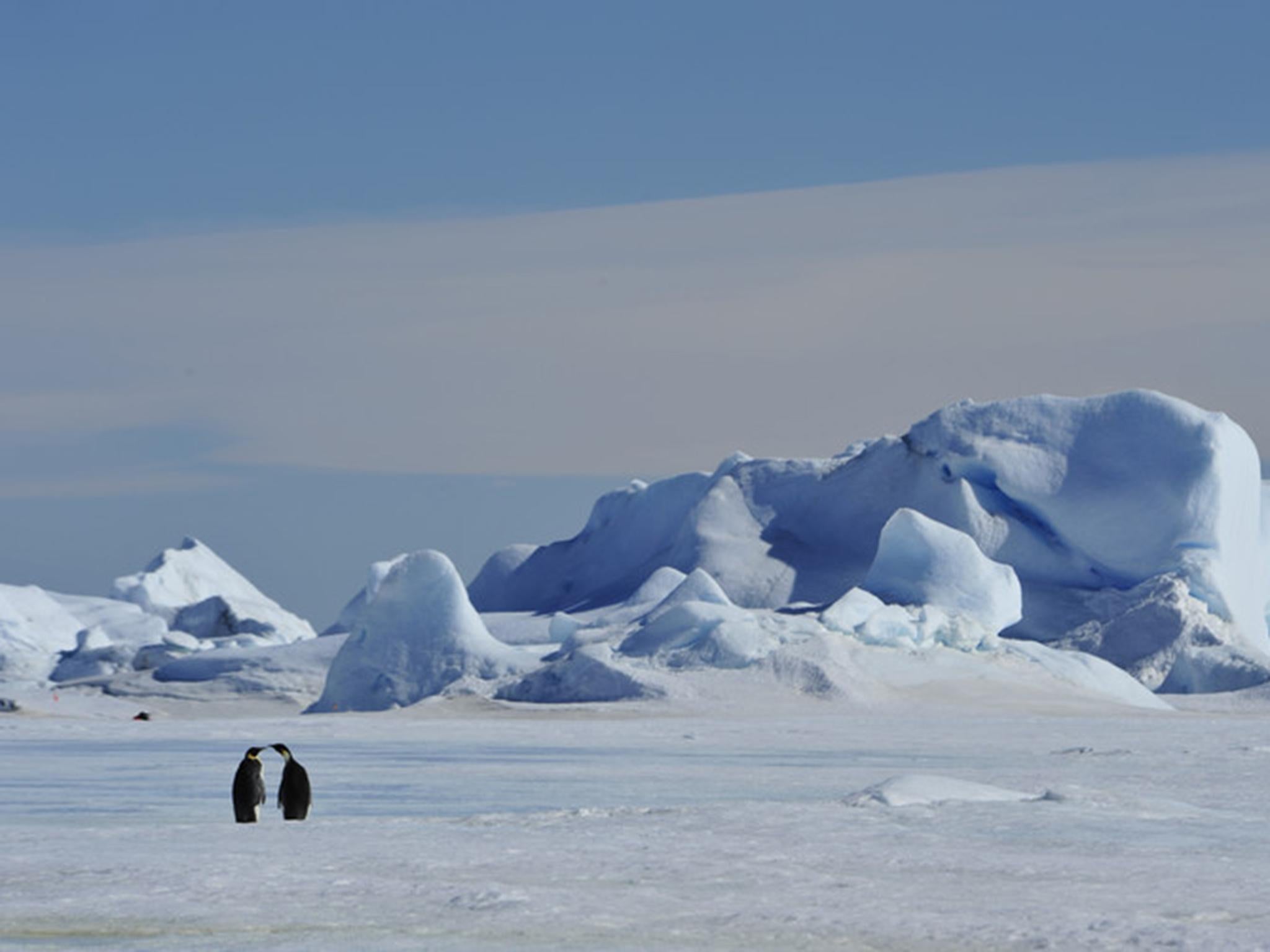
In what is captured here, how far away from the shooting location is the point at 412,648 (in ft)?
109

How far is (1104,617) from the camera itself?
130 feet

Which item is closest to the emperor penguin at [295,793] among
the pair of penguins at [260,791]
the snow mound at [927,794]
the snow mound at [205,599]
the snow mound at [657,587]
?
the pair of penguins at [260,791]

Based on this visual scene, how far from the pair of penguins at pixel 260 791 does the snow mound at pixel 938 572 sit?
940 inches

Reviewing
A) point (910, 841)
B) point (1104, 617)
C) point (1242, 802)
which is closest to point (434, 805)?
point (910, 841)

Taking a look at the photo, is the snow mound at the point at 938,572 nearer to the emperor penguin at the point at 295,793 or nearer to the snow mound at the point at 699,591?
the snow mound at the point at 699,591

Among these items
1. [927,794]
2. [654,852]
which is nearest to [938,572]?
[927,794]

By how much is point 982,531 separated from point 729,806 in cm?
3041

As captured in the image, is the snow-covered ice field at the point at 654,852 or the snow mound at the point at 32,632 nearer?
the snow-covered ice field at the point at 654,852

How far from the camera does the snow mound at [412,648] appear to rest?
32.9 meters

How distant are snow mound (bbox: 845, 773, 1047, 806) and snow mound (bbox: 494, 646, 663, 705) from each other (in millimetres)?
16994

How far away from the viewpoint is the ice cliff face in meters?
37.4

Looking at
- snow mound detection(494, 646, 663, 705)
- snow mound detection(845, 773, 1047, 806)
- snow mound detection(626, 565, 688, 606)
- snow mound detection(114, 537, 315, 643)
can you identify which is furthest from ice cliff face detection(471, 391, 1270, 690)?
snow mound detection(845, 773, 1047, 806)

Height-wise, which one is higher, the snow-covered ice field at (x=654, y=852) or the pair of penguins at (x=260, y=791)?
the pair of penguins at (x=260, y=791)

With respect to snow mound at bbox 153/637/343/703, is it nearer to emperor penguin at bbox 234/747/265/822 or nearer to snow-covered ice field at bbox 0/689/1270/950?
snow-covered ice field at bbox 0/689/1270/950
